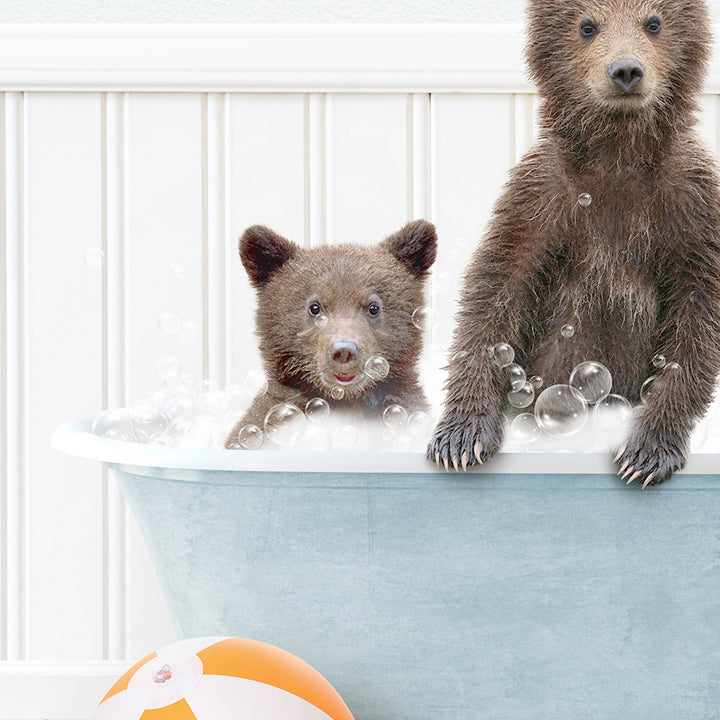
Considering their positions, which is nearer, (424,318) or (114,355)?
(424,318)

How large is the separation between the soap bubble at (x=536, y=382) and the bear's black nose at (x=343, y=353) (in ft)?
0.88

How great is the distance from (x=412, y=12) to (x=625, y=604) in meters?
1.30

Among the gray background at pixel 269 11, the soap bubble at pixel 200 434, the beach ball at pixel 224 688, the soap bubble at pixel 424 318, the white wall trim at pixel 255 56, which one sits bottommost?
the beach ball at pixel 224 688

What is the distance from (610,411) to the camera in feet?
3.36

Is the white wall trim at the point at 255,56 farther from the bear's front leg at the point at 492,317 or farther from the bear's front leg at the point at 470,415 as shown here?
the bear's front leg at the point at 470,415

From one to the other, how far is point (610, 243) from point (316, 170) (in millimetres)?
814

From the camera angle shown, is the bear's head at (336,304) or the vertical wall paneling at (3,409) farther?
the vertical wall paneling at (3,409)

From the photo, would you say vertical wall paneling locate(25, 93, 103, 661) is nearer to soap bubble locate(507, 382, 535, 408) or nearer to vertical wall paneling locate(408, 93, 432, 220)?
vertical wall paneling locate(408, 93, 432, 220)

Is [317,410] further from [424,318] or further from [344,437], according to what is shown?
[424,318]

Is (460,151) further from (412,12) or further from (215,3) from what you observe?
(215,3)

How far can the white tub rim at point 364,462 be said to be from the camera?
92cm

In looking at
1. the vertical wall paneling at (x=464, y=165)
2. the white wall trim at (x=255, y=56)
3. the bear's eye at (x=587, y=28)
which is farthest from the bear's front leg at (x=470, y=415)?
the white wall trim at (x=255, y=56)

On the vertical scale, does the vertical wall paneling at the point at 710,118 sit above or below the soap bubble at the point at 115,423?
above

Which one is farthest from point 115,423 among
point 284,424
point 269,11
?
point 269,11
